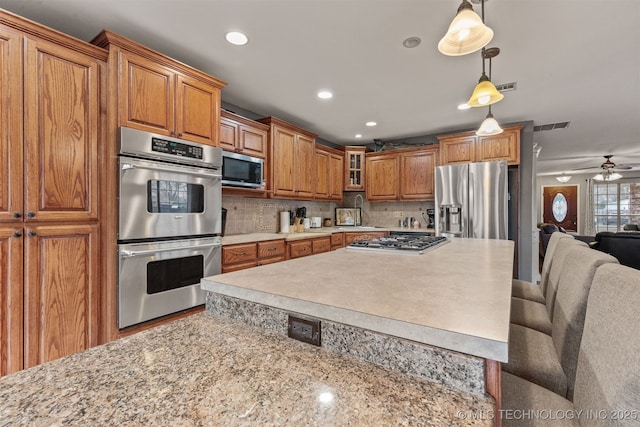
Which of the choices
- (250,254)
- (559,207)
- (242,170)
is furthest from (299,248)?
(559,207)

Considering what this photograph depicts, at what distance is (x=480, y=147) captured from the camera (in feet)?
12.7

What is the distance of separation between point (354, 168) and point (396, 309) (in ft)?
14.3

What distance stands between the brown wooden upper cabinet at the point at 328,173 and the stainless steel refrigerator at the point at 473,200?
1493 millimetres

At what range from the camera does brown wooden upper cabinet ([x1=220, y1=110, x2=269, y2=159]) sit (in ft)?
9.50

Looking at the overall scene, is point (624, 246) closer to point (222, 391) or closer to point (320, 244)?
point (320, 244)

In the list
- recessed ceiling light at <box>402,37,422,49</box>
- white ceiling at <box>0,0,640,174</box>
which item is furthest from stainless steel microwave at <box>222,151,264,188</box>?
recessed ceiling light at <box>402,37,422,49</box>

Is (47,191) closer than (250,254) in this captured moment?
Yes

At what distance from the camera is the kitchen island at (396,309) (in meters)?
0.58

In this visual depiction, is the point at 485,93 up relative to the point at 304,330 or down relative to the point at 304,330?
up

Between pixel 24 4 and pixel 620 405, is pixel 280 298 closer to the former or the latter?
pixel 620 405

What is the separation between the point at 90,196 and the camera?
184 cm

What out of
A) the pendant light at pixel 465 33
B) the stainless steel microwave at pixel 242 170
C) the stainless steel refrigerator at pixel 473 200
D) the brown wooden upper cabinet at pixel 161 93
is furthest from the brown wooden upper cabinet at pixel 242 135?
the stainless steel refrigerator at pixel 473 200

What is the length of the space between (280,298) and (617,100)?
4.31 m

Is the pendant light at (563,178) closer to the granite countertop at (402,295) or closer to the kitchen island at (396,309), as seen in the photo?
the granite countertop at (402,295)
